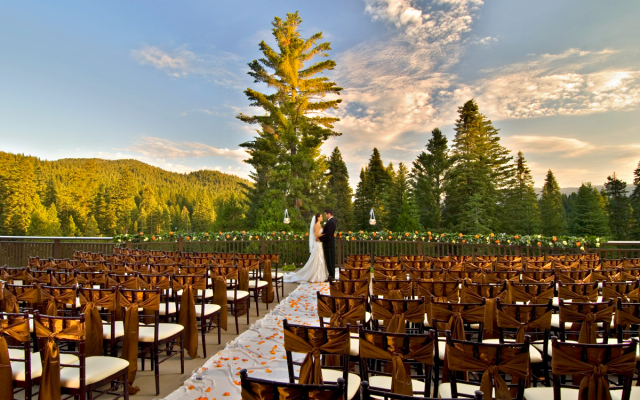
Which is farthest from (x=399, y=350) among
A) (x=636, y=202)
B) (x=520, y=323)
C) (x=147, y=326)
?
(x=636, y=202)

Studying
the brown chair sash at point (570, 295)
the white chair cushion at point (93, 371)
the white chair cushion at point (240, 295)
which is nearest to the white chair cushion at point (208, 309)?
the white chair cushion at point (240, 295)

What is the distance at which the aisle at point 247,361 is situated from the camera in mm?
3660

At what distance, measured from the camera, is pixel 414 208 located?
3638 cm

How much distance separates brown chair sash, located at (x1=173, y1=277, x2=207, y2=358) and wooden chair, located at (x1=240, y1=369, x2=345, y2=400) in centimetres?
312

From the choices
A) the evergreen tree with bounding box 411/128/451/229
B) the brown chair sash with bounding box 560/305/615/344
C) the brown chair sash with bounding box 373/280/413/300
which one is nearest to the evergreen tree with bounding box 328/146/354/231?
the evergreen tree with bounding box 411/128/451/229

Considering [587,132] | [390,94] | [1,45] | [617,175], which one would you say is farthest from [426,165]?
[1,45]

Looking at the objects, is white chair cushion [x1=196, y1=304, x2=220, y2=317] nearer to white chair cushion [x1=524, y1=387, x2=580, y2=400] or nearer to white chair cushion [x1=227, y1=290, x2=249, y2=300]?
white chair cushion [x1=227, y1=290, x2=249, y2=300]

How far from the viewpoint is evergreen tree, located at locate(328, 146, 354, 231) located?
135 ft

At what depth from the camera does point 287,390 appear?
173 cm

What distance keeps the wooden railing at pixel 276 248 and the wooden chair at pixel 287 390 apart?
1073cm

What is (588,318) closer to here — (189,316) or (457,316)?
(457,316)

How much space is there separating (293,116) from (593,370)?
26.1m

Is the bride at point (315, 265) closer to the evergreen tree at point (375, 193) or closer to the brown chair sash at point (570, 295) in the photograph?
the brown chair sash at point (570, 295)

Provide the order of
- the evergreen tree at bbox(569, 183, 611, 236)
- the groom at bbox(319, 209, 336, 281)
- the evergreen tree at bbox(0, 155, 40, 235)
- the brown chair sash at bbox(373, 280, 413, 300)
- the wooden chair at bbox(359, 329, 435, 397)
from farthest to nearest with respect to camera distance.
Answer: the evergreen tree at bbox(0, 155, 40, 235)
the evergreen tree at bbox(569, 183, 611, 236)
the groom at bbox(319, 209, 336, 281)
the brown chair sash at bbox(373, 280, 413, 300)
the wooden chair at bbox(359, 329, 435, 397)
